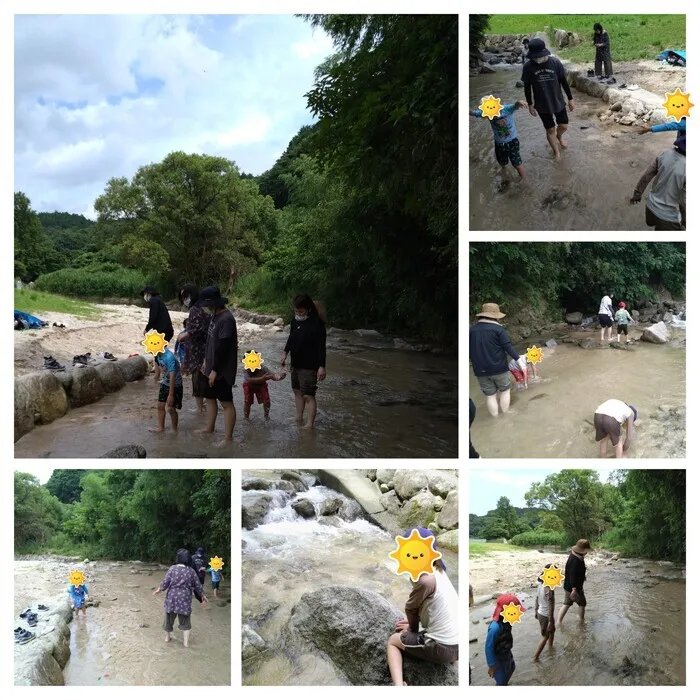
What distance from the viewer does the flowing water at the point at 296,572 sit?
10.4ft

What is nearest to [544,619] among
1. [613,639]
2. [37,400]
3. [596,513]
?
[613,639]

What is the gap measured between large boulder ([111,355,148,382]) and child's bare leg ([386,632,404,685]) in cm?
412

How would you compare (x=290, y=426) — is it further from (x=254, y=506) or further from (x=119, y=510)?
(x=119, y=510)

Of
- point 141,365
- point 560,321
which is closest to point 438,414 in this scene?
point 560,321

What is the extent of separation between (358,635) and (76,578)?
78.3 inches

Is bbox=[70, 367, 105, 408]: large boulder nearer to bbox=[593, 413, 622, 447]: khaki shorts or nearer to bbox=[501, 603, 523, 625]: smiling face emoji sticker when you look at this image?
bbox=[501, 603, 523, 625]: smiling face emoji sticker

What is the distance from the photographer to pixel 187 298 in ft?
14.8

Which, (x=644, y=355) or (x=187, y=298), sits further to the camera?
(x=187, y=298)

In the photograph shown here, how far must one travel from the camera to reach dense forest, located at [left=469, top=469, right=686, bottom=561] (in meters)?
3.28

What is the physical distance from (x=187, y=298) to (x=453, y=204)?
2253 millimetres

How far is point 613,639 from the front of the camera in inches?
131

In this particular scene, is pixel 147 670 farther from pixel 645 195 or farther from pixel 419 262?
pixel 419 262

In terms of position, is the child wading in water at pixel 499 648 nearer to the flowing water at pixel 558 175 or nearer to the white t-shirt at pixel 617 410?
the white t-shirt at pixel 617 410

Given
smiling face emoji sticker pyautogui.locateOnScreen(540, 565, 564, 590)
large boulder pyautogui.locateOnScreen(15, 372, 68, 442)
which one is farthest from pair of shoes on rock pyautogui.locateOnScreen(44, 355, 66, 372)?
smiling face emoji sticker pyautogui.locateOnScreen(540, 565, 564, 590)
